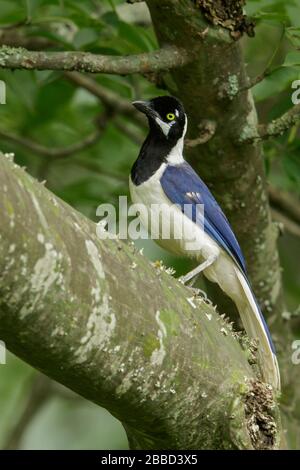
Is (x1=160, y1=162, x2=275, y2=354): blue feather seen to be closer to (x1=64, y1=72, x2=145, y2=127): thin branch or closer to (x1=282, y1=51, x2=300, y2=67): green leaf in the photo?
(x1=282, y1=51, x2=300, y2=67): green leaf

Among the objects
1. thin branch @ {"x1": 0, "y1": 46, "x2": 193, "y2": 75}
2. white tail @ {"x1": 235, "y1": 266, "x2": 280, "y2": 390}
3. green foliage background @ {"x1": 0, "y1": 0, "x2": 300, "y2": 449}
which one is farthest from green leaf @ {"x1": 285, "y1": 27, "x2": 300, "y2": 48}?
white tail @ {"x1": 235, "y1": 266, "x2": 280, "y2": 390}

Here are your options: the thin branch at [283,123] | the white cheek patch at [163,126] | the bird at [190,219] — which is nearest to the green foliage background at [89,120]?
the thin branch at [283,123]

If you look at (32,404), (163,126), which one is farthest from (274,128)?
(32,404)

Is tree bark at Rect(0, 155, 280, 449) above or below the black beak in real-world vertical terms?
above

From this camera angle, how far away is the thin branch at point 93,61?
13.8 ft

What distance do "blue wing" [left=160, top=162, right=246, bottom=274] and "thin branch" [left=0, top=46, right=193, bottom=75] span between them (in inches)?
22.9

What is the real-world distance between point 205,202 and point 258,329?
62 centimetres

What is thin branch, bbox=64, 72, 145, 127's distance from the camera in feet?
19.6

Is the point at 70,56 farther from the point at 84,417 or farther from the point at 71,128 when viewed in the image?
the point at 84,417

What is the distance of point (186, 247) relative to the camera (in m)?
4.92

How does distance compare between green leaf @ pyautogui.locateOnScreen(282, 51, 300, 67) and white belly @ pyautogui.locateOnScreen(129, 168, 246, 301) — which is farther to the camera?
white belly @ pyautogui.locateOnScreen(129, 168, 246, 301)

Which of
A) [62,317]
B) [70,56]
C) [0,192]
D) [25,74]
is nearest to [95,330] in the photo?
[62,317]

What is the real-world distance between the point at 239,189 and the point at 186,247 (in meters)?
0.36

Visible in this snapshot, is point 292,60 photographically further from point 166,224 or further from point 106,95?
point 106,95
